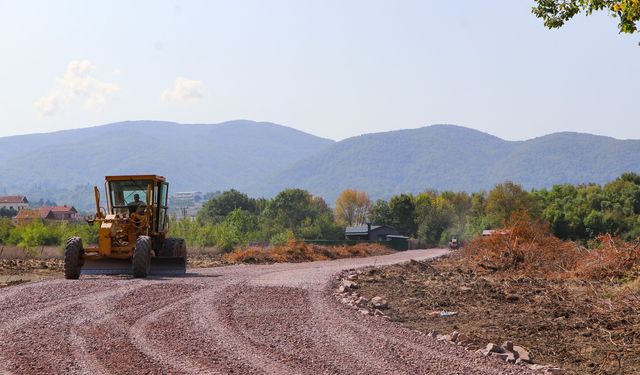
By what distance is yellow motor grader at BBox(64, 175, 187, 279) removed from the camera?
27297 mm

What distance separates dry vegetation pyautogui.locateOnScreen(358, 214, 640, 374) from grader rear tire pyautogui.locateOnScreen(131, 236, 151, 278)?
6587mm

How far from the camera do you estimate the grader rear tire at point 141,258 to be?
26.8m

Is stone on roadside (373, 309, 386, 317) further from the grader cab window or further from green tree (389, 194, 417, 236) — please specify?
green tree (389, 194, 417, 236)

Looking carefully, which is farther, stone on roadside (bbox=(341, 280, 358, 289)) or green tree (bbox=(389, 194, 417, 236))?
green tree (bbox=(389, 194, 417, 236))

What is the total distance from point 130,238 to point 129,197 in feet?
6.04

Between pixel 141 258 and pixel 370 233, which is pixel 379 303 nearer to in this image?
pixel 141 258

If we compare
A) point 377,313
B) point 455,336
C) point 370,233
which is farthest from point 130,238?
point 370,233

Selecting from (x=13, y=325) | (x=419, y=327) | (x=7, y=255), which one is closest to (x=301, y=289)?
(x=419, y=327)

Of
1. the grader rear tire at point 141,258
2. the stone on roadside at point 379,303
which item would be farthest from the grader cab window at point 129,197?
the stone on roadside at point 379,303

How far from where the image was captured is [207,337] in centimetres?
A: 1415

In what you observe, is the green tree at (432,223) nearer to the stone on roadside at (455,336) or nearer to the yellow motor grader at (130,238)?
the yellow motor grader at (130,238)

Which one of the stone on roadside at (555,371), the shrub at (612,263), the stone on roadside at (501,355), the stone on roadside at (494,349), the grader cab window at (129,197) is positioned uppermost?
the grader cab window at (129,197)

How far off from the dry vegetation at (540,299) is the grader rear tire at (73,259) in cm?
878

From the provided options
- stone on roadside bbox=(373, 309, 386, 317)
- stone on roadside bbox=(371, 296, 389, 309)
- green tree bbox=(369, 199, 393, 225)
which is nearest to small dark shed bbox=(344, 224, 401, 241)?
green tree bbox=(369, 199, 393, 225)
